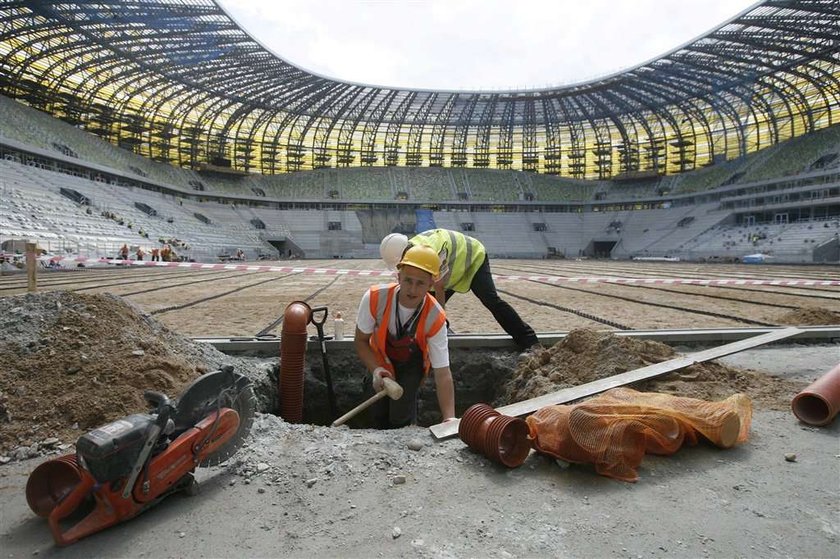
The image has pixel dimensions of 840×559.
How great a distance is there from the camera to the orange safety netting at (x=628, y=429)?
223 cm

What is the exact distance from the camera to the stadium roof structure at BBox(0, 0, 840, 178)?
97.5ft

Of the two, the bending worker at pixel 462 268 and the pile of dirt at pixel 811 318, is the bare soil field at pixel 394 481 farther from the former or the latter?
the pile of dirt at pixel 811 318

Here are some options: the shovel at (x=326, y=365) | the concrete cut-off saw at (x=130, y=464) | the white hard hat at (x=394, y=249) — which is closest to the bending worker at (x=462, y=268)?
the white hard hat at (x=394, y=249)

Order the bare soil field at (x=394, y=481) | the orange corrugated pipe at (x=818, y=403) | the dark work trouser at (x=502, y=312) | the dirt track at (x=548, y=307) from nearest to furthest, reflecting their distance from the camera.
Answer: the bare soil field at (x=394, y=481) → the orange corrugated pipe at (x=818, y=403) → the dark work trouser at (x=502, y=312) → the dirt track at (x=548, y=307)

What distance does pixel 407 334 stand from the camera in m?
3.45

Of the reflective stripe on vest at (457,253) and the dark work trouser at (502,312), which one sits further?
the dark work trouser at (502,312)

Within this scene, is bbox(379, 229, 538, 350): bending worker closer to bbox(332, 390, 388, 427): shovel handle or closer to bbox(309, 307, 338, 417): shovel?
bbox(309, 307, 338, 417): shovel

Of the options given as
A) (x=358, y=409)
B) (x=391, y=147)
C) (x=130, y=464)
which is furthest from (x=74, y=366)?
(x=391, y=147)

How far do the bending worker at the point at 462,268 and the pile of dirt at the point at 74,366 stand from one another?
79.6 inches

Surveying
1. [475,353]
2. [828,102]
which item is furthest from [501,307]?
[828,102]

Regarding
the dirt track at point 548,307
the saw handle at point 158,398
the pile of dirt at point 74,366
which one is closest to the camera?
the saw handle at point 158,398

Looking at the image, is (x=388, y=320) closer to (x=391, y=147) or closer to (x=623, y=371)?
(x=623, y=371)

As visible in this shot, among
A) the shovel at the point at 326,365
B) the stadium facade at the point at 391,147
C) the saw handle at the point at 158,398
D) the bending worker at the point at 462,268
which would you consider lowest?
the shovel at the point at 326,365

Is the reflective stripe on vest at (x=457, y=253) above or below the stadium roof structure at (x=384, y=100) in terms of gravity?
below
